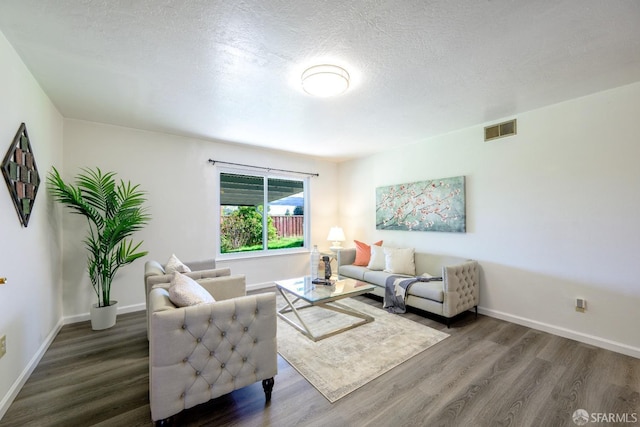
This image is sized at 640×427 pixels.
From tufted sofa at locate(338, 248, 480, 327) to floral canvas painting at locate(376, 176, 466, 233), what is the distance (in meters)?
0.50

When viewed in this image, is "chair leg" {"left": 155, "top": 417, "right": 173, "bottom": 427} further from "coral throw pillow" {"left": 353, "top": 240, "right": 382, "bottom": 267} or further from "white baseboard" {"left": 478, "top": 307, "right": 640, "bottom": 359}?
"white baseboard" {"left": 478, "top": 307, "right": 640, "bottom": 359}

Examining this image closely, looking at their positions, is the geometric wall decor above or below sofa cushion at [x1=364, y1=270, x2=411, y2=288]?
above

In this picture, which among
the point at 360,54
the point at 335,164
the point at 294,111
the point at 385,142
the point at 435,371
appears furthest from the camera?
the point at 335,164

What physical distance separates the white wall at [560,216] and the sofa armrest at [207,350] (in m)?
3.02

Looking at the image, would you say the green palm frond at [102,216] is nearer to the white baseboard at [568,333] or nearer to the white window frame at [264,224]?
the white window frame at [264,224]

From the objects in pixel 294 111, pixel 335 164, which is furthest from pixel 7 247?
pixel 335 164

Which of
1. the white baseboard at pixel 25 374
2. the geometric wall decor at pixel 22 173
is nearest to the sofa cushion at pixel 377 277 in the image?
the white baseboard at pixel 25 374

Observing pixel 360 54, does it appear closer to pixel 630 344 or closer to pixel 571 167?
pixel 571 167

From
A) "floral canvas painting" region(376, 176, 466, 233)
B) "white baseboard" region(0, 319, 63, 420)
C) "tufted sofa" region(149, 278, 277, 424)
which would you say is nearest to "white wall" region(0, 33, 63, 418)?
"white baseboard" region(0, 319, 63, 420)

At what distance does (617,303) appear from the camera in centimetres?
253

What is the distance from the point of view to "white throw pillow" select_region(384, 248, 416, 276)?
395cm

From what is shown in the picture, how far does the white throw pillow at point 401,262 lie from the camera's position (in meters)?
3.95

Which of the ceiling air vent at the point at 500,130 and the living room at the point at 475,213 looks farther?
the ceiling air vent at the point at 500,130

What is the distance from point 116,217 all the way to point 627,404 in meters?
4.86
